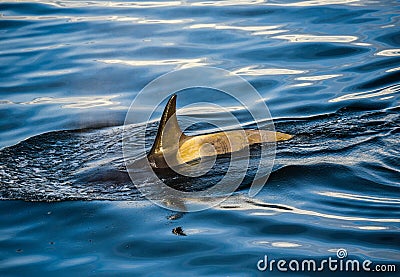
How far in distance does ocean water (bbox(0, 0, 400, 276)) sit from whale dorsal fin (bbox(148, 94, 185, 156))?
335 millimetres

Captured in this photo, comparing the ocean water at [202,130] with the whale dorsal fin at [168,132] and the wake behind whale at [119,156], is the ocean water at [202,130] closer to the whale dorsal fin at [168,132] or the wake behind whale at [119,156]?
the wake behind whale at [119,156]

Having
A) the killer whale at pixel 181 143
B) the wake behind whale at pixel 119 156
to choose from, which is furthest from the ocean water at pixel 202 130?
the killer whale at pixel 181 143

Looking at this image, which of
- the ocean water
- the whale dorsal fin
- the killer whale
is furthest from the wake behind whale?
the whale dorsal fin

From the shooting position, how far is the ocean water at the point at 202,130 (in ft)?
15.5

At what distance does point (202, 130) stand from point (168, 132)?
4.62 ft

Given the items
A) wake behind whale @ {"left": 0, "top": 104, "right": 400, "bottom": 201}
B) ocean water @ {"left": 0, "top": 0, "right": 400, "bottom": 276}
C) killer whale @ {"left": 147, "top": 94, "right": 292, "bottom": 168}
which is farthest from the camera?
killer whale @ {"left": 147, "top": 94, "right": 292, "bottom": 168}

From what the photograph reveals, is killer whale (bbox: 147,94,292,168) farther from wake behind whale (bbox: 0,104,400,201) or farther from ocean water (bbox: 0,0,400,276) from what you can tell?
ocean water (bbox: 0,0,400,276)

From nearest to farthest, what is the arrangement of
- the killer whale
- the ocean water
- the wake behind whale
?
the ocean water
the wake behind whale
the killer whale

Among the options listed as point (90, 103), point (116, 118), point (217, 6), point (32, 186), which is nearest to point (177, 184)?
point (32, 186)

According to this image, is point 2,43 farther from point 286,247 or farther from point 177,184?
point 286,247

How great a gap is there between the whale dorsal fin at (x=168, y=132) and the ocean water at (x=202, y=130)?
0.33 meters

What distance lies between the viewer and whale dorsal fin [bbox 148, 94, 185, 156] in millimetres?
5785

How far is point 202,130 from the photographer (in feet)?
23.8

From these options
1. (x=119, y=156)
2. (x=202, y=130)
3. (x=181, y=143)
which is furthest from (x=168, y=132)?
(x=202, y=130)
